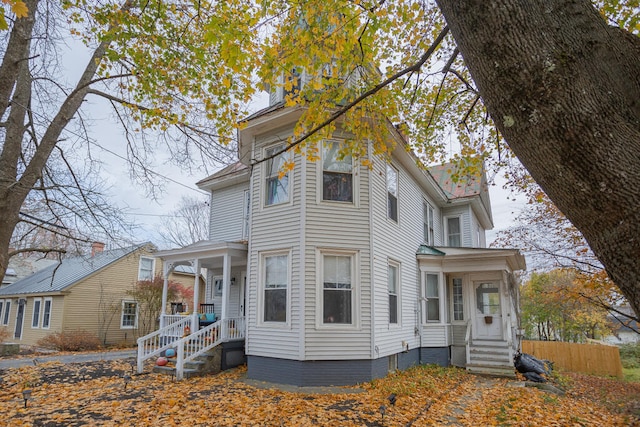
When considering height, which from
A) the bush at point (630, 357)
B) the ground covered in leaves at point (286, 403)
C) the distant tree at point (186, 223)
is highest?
the distant tree at point (186, 223)

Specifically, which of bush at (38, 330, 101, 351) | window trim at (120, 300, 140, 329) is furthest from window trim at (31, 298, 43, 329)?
window trim at (120, 300, 140, 329)

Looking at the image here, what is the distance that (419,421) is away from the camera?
6.33m

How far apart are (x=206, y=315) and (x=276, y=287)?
136 inches

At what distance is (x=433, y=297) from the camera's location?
12.9 meters

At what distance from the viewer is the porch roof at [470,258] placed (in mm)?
11723

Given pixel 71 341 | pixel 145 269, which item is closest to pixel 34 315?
pixel 71 341

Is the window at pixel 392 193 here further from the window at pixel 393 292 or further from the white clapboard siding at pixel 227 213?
the white clapboard siding at pixel 227 213

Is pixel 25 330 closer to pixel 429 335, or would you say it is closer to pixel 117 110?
pixel 117 110

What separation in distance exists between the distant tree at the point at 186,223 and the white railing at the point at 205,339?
22.5m

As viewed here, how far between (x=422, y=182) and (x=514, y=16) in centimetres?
1197

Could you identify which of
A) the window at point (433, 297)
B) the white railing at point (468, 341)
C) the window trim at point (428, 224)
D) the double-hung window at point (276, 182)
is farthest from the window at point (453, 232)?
the double-hung window at point (276, 182)

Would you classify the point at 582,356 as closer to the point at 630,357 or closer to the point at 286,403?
the point at 630,357

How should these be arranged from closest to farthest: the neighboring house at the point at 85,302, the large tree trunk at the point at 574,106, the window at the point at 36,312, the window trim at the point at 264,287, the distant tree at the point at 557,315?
the large tree trunk at the point at 574,106 → the window trim at the point at 264,287 → the neighboring house at the point at 85,302 → the window at the point at 36,312 → the distant tree at the point at 557,315

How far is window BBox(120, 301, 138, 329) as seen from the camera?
2058 centimetres
